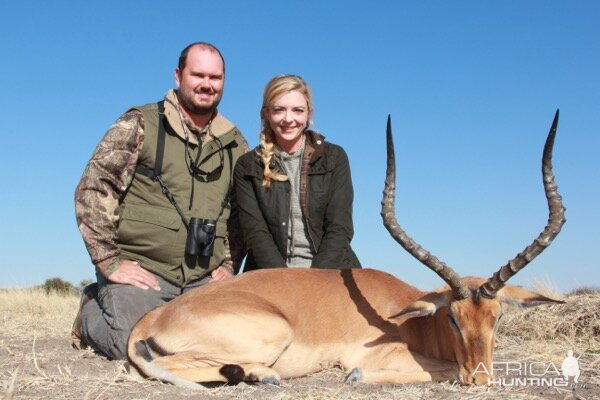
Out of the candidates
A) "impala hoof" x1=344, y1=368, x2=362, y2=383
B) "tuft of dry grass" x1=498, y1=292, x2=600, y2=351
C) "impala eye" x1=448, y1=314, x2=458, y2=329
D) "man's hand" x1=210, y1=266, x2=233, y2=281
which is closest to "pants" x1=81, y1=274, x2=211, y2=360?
"man's hand" x1=210, y1=266, x2=233, y2=281

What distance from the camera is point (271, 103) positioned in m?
8.02

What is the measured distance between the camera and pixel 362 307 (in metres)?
6.50

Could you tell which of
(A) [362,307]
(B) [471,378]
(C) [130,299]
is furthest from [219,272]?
(B) [471,378]

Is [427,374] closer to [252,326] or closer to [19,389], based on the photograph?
[252,326]

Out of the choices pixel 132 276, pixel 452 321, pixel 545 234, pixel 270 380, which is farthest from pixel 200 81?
pixel 545 234

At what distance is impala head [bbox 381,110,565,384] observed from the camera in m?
5.55

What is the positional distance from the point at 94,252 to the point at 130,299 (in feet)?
2.19

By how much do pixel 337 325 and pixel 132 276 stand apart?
2524 mm

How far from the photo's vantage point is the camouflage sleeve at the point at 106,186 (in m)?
7.62

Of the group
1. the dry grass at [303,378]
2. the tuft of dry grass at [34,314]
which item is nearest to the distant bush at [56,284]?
the tuft of dry grass at [34,314]

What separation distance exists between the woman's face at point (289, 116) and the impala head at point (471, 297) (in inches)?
83.8

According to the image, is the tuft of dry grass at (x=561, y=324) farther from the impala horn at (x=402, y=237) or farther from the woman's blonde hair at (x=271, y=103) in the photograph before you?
the woman's blonde hair at (x=271, y=103)

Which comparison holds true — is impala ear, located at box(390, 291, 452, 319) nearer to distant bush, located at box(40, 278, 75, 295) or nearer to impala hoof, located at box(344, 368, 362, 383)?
impala hoof, located at box(344, 368, 362, 383)

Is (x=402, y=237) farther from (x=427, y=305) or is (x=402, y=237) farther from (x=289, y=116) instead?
(x=289, y=116)
